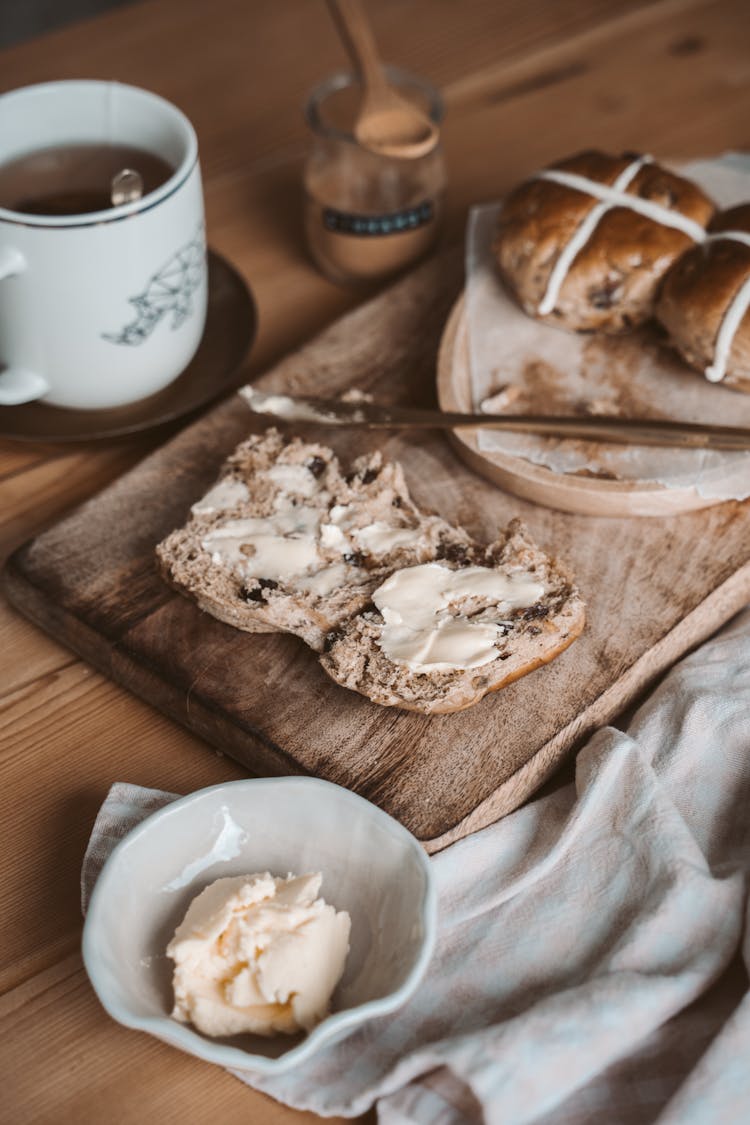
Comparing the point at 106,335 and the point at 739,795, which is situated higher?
the point at 106,335

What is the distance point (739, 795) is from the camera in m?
1.27

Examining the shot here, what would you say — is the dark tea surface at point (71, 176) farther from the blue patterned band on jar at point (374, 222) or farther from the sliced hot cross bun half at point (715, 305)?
the sliced hot cross bun half at point (715, 305)

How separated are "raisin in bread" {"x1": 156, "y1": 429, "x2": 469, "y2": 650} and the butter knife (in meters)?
0.12

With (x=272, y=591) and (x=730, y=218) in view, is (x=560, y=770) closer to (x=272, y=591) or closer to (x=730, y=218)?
(x=272, y=591)

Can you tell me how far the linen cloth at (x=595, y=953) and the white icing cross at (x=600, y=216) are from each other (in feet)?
2.12

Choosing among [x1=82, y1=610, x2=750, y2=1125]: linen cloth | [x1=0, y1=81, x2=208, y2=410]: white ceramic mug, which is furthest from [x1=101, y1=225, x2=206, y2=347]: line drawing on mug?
[x1=82, y1=610, x2=750, y2=1125]: linen cloth

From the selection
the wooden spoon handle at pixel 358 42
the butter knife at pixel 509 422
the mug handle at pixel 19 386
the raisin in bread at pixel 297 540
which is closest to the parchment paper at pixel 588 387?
the butter knife at pixel 509 422

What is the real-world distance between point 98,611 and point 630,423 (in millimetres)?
747

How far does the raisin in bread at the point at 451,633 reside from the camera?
1.29 metres

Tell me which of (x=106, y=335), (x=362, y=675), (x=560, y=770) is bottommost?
(x=560, y=770)

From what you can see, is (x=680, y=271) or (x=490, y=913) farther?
(x=680, y=271)

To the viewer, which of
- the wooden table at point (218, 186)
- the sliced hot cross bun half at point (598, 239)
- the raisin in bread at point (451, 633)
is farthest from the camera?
the sliced hot cross bun half at point (598, 239)

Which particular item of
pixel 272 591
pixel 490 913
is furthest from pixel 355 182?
pixel 490 913

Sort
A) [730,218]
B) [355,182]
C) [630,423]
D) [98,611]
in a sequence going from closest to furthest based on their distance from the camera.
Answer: [98,611] < [630,423] < [730,218] < [355,182]
